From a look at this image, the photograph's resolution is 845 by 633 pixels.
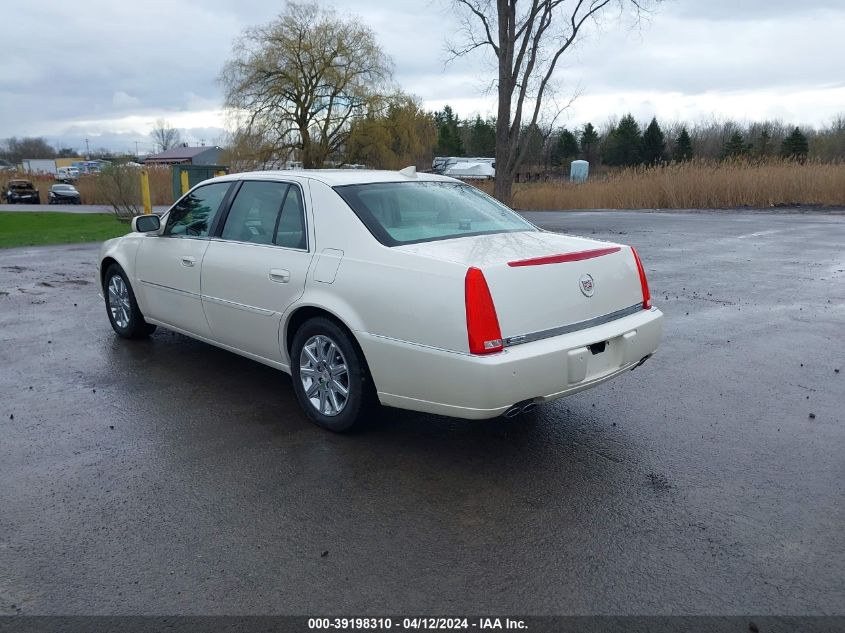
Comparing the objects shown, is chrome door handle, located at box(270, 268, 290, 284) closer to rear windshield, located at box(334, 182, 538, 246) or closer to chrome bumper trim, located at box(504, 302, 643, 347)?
rear windshield, located at box(334, 182, 538, 246)

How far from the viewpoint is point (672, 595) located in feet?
8.94

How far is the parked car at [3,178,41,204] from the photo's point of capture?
142 feet

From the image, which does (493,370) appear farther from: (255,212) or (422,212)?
(255,212)

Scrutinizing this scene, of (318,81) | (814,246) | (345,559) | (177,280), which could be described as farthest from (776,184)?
(345,559)

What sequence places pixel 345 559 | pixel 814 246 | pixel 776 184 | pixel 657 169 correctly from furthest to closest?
1. pixel 657 169
2. pixel 776 184
3. pixel 814 246
4. pixel 345 559

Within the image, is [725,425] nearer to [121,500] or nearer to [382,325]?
[382,325]

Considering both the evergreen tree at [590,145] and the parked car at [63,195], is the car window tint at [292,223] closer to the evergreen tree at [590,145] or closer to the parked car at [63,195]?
the parked car at [63,195]

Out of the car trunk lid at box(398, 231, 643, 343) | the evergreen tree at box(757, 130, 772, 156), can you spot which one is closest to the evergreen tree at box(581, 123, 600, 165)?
the evergreen tree at box(757, 130, 772, 156)

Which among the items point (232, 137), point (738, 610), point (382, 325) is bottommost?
point (738, 610)

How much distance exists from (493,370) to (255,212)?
2.44 meters

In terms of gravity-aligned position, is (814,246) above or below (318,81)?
below

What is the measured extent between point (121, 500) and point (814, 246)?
13.8 metres

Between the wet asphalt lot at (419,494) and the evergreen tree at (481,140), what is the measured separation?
261 ft

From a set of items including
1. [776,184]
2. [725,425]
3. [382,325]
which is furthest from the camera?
[776,184]
